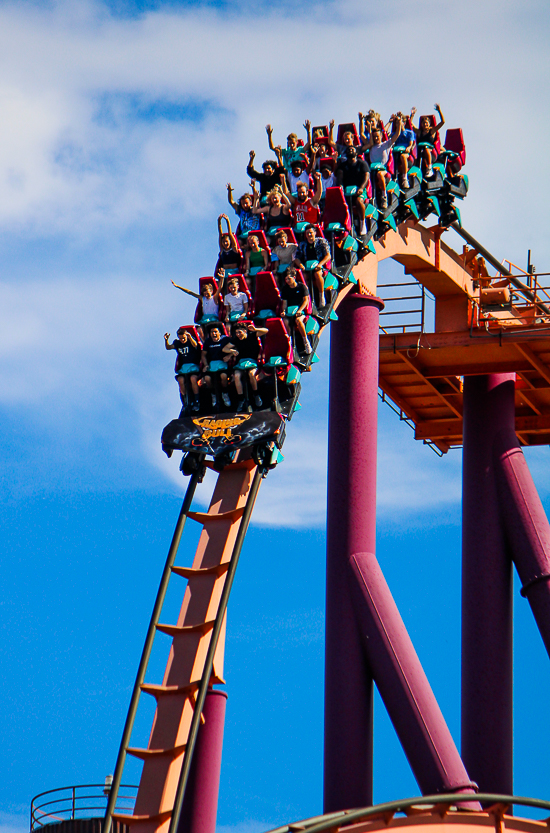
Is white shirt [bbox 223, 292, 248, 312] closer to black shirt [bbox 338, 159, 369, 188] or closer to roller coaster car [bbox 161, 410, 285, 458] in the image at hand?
roller coaster car [bbox 161, 410, 285, 458]

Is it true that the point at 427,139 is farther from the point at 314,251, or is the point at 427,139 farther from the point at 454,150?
the point at 314,251

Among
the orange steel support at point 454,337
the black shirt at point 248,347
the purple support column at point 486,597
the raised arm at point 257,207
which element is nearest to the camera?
the black shirt at point 248,347

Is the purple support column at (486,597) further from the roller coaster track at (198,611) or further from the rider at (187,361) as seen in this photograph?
the rider at (187,361)

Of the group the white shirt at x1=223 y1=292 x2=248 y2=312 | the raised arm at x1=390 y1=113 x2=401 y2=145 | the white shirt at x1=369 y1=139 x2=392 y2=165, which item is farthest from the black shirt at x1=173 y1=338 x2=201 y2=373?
the raised arm at x1=390 y1=113 x2=401 y2=145

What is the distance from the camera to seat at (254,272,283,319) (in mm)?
12125

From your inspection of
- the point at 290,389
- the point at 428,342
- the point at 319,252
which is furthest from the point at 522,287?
the point at 290,389

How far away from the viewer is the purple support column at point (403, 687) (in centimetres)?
1290

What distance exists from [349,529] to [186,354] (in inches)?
127

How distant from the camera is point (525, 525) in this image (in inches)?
651

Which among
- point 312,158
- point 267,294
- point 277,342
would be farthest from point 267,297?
point 312,158

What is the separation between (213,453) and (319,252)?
263 cm

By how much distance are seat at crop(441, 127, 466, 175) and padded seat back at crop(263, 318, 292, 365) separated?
5422mm

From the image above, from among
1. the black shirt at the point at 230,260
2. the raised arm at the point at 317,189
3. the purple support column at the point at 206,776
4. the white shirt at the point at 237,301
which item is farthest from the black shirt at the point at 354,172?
the purple support column at the point at 206,776

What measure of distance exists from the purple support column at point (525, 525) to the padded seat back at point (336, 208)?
16.2 ft
